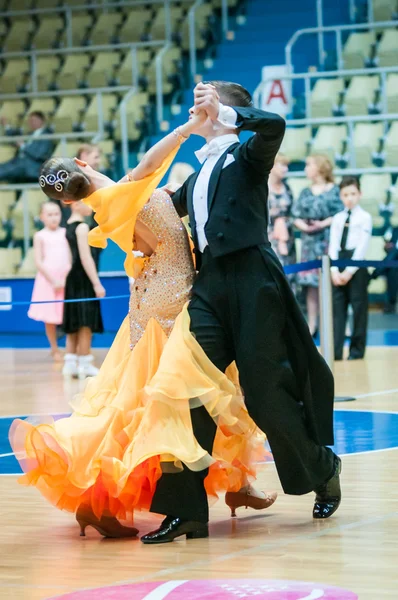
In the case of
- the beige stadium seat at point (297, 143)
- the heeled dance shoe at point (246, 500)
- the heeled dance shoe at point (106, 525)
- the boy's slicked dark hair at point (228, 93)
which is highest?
the boy's slicked dark hair at point (228, 93)

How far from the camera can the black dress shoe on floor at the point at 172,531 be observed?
4703 mm

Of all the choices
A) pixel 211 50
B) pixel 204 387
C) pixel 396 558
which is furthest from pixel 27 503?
pixel 211 50

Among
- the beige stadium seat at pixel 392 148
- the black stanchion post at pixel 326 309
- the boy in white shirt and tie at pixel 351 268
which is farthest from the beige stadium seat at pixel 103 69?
the black stanchion post at pixel 326 309

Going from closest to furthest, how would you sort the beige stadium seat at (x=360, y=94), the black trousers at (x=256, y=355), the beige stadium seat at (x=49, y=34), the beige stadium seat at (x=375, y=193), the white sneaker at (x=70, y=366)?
the black trousers at (x=256, y=355) → the white sneaker at (x=70, y=366) → the beige stadium seat at (x=375, y=193) → the beige stadium seat at (x=360, y=94) → the beige stadium seat at (x=49, y=34)

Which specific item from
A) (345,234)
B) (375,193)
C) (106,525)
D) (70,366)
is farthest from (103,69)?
(106,525)

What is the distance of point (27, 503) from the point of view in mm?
5703

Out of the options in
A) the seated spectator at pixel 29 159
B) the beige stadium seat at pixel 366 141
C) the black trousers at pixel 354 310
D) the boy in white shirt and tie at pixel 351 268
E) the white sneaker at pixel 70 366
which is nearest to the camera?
the white sneaker at pixel 70 366

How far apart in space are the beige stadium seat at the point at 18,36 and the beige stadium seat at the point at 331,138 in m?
A: 5.76

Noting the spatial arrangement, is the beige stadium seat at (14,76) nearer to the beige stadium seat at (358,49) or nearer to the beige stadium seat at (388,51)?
the beige stadium seat at (358,49)

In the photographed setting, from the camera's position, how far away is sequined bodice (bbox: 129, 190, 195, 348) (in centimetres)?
498

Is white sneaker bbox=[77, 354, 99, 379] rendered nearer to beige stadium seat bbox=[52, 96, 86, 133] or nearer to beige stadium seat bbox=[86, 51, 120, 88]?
beige stadium seat bbox=[52, 96, 86, 133]

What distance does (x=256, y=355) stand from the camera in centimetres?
479

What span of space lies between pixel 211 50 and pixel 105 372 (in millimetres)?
13002

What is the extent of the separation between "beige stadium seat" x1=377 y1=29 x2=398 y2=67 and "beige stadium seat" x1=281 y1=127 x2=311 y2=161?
1.24 m
